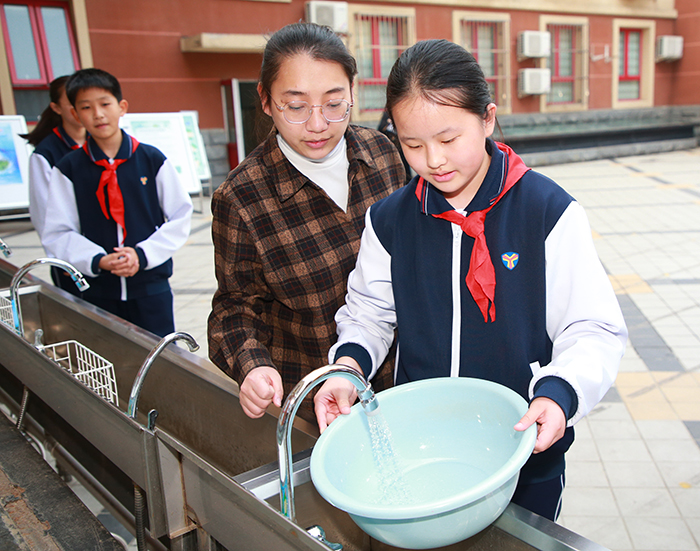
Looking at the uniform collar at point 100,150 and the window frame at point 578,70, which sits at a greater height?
the window frame at point 578,70

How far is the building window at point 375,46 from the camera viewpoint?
11148 mm

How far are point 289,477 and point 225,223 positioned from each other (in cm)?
61

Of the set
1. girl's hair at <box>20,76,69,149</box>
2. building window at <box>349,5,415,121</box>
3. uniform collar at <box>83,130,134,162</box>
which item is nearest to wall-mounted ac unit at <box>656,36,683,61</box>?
building window at <box>349,5,415,121</box>

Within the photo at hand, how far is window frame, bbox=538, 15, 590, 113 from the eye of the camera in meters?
13.1

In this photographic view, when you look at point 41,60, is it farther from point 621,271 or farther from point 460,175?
point 460,175

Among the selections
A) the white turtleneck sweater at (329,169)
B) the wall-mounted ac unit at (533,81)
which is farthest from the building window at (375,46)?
the white turtleneck sweater at (329,169)

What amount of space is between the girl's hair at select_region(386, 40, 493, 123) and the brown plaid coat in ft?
1.29

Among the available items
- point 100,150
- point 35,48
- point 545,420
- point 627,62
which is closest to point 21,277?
point 100,150

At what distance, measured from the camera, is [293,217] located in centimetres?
134

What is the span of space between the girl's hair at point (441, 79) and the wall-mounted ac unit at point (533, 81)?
12463 mm

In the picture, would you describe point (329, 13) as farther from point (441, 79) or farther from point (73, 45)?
point (441, 79)

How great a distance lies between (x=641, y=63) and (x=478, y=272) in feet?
51.9

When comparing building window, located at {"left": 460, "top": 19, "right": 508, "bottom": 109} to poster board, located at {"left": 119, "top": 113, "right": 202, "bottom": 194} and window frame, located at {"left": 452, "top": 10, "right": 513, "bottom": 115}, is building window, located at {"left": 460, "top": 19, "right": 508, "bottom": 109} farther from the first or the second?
poster board, located at {"left": 119, "top": 113, "right": 202, "bottom": 194}

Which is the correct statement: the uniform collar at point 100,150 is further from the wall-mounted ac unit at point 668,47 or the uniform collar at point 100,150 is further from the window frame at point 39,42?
the wall-mounted ac unit at point 668,47
